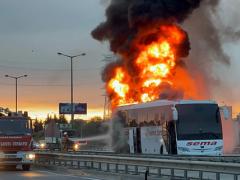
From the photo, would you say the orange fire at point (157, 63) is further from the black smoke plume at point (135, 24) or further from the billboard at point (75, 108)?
the billboard at point (75, 108)

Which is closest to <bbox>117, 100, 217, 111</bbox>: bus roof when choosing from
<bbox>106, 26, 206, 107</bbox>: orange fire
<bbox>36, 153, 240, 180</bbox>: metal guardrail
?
<bbox>106, 26, 206, 107</bbox>: orange fire

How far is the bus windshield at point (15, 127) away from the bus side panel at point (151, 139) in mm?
7119

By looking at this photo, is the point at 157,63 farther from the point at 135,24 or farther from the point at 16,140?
the point at 16,140

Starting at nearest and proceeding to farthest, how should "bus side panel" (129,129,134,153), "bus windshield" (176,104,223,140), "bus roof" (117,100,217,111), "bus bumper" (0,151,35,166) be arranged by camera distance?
"bus bumper" (0,151,35,166)
"bus windshield" (176,104,223,140)
"bus roof" (117,100,217,111)
"bus side panel" (129,129,134,153)

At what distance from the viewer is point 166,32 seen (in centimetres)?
3734

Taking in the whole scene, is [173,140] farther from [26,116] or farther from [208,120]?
[26,116]

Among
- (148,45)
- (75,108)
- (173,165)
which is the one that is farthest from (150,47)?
(75,108)

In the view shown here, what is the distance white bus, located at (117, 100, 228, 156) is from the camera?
2420 centimetres

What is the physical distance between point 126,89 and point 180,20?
7500 mm

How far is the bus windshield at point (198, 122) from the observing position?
24406 millimetres

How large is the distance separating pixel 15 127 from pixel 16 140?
0.69 meters

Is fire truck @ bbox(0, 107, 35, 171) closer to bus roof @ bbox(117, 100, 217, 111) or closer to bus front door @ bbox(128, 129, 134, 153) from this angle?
bus roof @ bbox(117, 100, 217, 111)

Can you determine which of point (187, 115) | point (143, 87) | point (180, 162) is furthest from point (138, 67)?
point (180, 162)

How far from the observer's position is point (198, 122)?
24.7m
